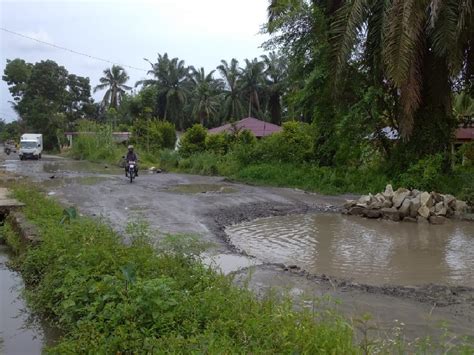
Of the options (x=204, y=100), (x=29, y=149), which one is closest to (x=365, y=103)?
(x=29, y=149)

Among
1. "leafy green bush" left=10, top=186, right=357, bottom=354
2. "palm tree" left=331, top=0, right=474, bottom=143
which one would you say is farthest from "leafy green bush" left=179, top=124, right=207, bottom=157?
"leafy green bush" left=10, top=186, right=357, bottom=354

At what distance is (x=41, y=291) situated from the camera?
5.75m

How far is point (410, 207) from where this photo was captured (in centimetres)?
1314

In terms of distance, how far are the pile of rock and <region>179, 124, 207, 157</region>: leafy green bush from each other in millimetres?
18746

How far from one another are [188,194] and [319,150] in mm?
6938

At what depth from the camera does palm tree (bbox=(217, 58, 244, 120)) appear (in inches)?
2377

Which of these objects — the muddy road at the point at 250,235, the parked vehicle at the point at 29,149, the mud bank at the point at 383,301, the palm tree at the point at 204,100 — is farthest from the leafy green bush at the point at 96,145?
the mud bank at the point at 383,301

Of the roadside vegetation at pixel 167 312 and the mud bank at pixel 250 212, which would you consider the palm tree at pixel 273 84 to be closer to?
the mud bank at pixel 250 212

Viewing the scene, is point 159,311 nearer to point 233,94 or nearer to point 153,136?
point 153,136

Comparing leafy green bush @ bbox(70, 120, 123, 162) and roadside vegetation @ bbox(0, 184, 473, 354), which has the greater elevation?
leafy green bush @ bbox(70, 120, 123, 162)

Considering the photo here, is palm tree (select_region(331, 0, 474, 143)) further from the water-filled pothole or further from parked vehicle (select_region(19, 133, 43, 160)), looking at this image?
parked vehicle (select_region(19, 133, 43, 160))

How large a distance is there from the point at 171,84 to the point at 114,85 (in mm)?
14265

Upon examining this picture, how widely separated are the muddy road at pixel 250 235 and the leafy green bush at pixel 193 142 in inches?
323

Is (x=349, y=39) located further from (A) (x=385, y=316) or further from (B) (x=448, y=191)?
(A) (x=385, y=316)
